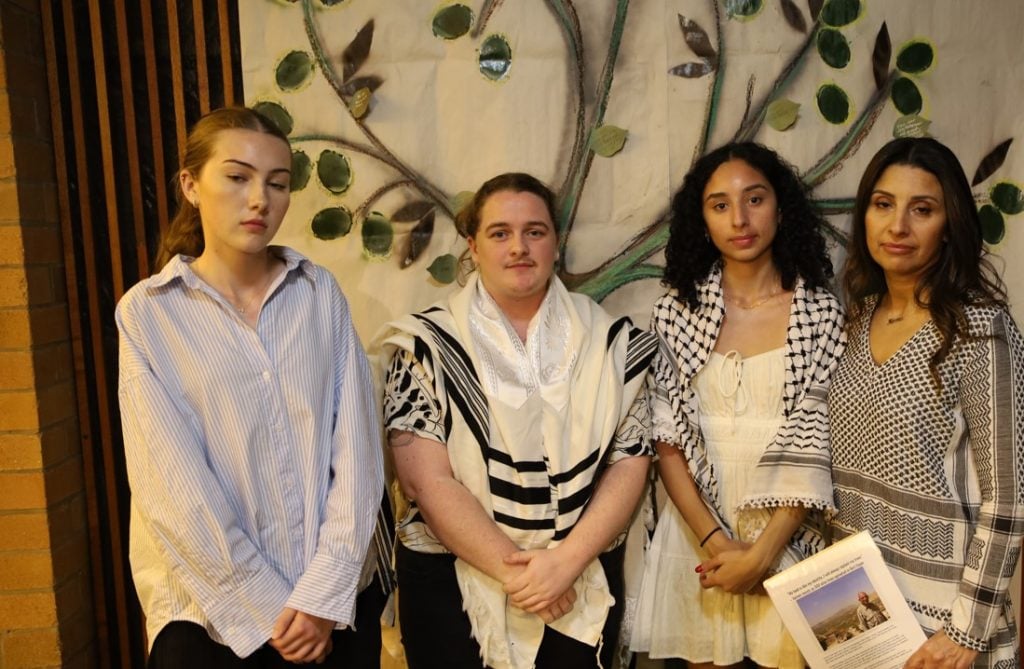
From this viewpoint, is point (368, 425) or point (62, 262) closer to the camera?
point (368, 425)

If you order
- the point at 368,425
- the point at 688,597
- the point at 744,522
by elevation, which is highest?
the point at 368,425

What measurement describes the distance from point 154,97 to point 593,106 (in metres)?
1.22

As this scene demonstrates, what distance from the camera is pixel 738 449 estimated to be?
1880 mm

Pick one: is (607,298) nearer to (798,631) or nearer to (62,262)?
(798,631)

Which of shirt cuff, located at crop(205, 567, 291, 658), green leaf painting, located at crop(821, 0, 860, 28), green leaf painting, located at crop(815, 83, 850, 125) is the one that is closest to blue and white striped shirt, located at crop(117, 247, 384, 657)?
shirt cuff, located at crop(205, 567, 291, 658)

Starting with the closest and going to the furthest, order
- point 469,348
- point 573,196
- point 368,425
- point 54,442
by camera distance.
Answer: point 368,425, point 469,348, point 54,442, point 573,196

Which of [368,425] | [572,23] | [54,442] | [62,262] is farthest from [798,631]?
[62,262]

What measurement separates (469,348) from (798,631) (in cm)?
95

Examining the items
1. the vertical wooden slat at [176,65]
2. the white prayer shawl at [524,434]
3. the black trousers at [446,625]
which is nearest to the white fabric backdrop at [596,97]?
the vertical wooden slat at [176,65]

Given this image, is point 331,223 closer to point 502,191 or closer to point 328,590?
point 502,191

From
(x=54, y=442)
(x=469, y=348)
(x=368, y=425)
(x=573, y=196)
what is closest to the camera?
(x=368, y=425)

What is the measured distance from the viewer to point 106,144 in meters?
2.15

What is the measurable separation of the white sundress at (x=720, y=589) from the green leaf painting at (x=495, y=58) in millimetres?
1002

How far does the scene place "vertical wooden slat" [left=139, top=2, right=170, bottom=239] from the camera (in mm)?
2137
